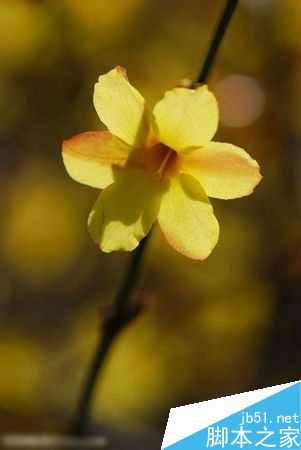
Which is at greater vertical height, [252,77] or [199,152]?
[252,77]

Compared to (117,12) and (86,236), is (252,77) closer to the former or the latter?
(117,12)

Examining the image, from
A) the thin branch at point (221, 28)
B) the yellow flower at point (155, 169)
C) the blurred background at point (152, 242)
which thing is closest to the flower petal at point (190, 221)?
the yellow flower at point (155, 169)

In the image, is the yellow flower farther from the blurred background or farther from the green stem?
the blurred background

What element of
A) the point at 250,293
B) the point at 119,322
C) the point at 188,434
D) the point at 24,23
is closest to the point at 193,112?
the point at 119,322

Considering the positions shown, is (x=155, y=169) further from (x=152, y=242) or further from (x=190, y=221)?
(x=152, y=242)

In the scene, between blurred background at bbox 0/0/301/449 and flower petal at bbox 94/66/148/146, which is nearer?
flower petal at bbox 94/66/148/146

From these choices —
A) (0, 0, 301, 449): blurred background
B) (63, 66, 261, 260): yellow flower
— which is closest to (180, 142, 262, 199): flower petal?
(63, 66, 261, 260): yellow flower
